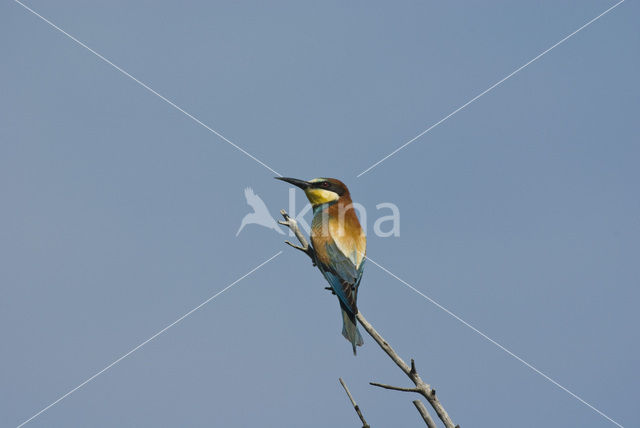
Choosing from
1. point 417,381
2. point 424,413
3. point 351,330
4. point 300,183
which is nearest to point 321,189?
point 300,183

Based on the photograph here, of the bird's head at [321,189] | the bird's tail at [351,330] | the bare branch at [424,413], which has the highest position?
the bird's head at [321,189]

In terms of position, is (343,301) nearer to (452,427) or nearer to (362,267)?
(362,267)

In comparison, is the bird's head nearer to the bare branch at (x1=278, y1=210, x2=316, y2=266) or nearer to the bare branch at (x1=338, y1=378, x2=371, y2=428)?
the bare branch at (x1=278, y1=210, x2=316, y2=266)

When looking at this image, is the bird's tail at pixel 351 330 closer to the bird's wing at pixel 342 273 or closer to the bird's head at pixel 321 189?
the bird's wing at pixel 342 273

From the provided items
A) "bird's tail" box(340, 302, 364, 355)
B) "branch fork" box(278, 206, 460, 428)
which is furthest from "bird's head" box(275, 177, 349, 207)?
"branch fork" box(278, 206, 460, 428)

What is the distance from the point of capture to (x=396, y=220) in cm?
376

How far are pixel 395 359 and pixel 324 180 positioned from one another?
1815 mm

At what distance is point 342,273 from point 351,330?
45 centimetres

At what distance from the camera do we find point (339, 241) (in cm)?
392

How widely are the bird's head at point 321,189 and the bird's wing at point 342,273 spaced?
41 cm

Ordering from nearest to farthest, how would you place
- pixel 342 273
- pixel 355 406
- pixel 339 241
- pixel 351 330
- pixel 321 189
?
1. pixel 355 406
2. pixel 351 330
3. pixel 342 273
4. pixel 339 241
5. pixel 321 189

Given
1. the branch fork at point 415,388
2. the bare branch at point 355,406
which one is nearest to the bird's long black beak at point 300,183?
the branch fork at point 415,388

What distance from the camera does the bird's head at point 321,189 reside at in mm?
4223

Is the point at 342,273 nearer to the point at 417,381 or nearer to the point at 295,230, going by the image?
the point at 295,230
